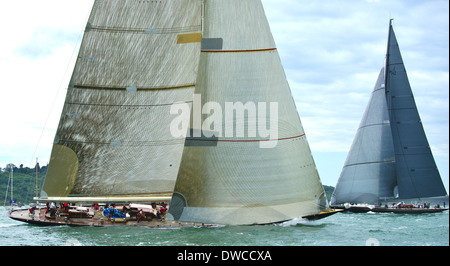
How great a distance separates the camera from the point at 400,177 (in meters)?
55.4

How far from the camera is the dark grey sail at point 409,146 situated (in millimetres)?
55188

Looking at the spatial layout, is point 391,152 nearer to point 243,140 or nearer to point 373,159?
point 373,159

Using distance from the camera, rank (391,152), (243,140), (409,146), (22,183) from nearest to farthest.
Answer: (243,140)
(391,152)
(409,146)
(22,183)

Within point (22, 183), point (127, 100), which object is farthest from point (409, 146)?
point (22, 183)

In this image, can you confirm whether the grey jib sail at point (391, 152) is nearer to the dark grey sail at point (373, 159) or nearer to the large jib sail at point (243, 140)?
the dark grey sail at point (373, 159)

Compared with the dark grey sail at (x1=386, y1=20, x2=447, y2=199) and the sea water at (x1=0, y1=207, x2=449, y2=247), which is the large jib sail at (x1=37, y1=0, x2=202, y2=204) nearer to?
the sea water at (x1=0, y1=207, x2=449, y2=247)

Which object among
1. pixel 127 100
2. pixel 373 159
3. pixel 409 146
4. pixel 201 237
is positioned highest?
pixel 409 146

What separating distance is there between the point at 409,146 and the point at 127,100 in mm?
37683

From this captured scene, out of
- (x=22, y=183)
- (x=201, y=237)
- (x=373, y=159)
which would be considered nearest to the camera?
(x=201, y=237)

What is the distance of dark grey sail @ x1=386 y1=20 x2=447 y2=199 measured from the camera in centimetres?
5519

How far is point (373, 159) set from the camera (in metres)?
54.5

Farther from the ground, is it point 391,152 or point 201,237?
point 391,152

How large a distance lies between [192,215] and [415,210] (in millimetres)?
38188

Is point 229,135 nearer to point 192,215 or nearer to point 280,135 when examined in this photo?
point 280,135
